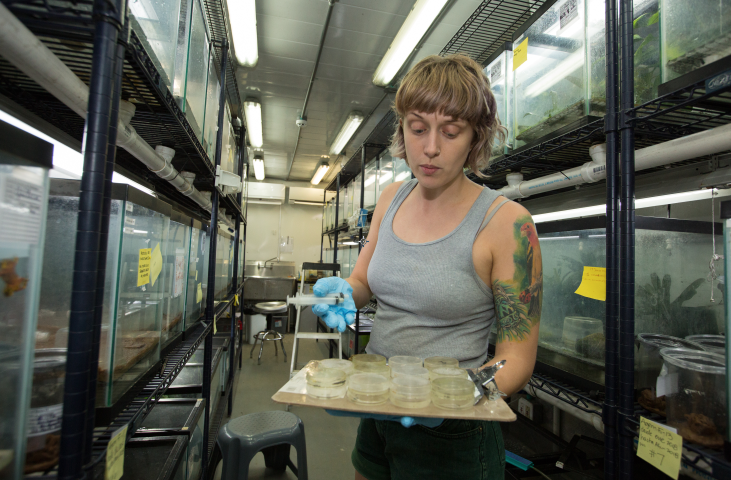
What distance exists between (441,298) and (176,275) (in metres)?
1.08

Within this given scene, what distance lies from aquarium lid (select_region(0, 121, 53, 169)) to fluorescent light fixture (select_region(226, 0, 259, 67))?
2.35 metres

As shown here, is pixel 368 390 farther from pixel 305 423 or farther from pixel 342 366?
pixel 305 423

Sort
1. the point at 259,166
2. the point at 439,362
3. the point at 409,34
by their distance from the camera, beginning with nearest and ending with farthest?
the point at 439,362, the point at 409,34, the point at 259,166

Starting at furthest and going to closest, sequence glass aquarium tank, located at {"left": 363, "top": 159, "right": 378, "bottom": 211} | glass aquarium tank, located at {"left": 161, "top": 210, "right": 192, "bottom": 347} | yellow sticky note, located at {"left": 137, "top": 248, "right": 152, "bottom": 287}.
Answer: glass aquarium tank, located at {"left": 363, "top": 159, "right": 378, "bottom": 211} < glass aquarium tank, located at {"left": 161, "top": 210, "right": 192, "bottom": 347} < yellow sticky note, located at {"left": 137, "top": 248, "right": 152, "bottom": 287}

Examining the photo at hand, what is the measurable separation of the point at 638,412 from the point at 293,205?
869cm

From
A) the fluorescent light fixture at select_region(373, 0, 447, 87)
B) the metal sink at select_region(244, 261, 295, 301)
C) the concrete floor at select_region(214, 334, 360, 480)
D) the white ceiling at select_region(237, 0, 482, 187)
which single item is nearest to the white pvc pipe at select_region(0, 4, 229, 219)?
the fluorescent light fixture at select_region(373, 0, 447, 87)

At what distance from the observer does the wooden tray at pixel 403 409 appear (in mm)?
632

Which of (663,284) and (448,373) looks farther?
(663,284)

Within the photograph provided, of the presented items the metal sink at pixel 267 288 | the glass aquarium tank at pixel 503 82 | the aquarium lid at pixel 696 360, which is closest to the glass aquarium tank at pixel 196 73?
the glass aquarium tank at pixel 503 82

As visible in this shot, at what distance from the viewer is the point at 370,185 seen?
3.78 m

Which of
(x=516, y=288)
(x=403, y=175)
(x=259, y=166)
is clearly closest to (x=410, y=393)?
(x=516, y=288)

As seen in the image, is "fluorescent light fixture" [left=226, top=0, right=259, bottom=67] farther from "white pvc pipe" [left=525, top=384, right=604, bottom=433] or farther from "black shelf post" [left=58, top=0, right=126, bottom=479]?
"white pvc pipe" [left=525, top=384, right=604, bottom=433]

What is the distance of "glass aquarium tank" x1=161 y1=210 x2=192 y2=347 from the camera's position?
1284 millimetres

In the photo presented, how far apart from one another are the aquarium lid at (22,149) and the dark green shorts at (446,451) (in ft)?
2.96
